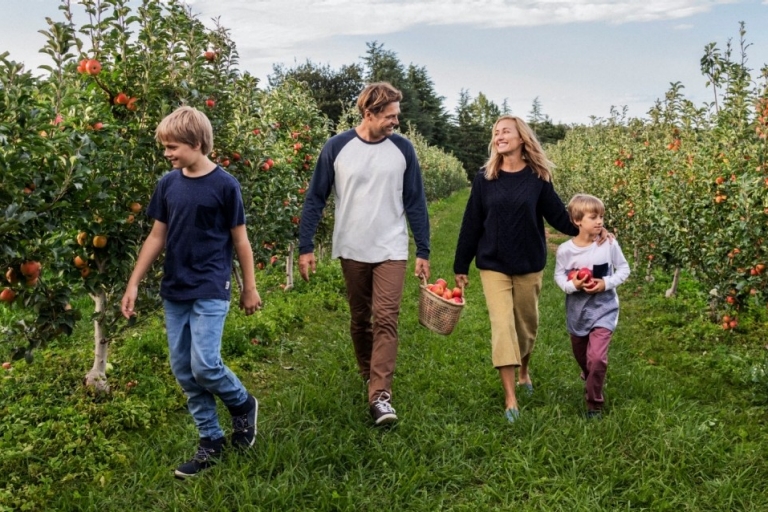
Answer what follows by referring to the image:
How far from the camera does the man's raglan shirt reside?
4078mm

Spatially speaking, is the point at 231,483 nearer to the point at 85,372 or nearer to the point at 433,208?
the point at 85,372

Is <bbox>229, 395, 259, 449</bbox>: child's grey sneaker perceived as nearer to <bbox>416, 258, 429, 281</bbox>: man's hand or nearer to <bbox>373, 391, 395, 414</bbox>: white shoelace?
<bbox>373, 391, 395, 414</bbox>: white shoelace

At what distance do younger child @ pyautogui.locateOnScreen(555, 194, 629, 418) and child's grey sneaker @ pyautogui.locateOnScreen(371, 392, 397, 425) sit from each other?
1.25m

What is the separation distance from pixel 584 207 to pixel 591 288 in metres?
0.52

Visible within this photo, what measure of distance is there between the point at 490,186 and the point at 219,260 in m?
1.86

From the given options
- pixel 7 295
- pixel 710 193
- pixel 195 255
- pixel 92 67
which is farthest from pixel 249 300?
pixel 710 193

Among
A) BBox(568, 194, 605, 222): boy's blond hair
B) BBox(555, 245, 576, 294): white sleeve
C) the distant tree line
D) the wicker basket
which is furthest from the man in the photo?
the distant tree line

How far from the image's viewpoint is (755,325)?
6871 mm

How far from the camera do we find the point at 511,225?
427 cm

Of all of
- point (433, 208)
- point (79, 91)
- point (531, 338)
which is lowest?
point (433, 208)

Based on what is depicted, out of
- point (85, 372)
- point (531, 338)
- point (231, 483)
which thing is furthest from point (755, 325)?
point (85, 372)

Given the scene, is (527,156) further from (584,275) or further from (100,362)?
(100,362)

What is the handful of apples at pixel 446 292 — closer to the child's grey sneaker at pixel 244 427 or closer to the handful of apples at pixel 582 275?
the handful of apples at pixel 582 275

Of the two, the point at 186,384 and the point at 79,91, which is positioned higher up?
the point at 79,91
